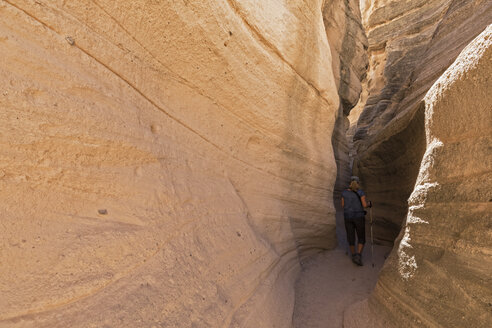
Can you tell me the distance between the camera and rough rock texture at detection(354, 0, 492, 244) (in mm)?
4391

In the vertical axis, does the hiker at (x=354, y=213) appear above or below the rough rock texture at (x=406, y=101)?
below

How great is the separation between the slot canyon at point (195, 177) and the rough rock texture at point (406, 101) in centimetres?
30

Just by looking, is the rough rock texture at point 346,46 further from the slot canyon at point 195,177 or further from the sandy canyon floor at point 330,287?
the sandy canyon floor at point 330,287

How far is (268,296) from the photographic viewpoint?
2537 millimetres

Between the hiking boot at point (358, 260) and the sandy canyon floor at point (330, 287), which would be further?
the hiking boot at point (358, 260)

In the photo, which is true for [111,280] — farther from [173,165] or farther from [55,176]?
[173,165]

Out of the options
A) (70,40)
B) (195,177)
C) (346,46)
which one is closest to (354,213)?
(195,177)

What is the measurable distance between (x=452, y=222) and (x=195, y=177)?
2.19 meters

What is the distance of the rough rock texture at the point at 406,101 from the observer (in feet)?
14.4

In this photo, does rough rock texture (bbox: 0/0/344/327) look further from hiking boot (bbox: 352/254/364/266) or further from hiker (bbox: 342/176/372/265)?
hiker (bbox: 342/176/372/265)

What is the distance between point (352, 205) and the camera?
15.5 feet

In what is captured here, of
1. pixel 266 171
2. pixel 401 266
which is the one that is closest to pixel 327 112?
pixel 266 171

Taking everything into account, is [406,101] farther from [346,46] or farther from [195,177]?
[195,177]

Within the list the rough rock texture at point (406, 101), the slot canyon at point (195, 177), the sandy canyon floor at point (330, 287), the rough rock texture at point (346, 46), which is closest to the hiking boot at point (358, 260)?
the sandy canyon floor at point (330, 287)
